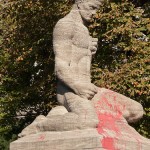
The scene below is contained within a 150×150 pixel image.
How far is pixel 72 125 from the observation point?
251 inches

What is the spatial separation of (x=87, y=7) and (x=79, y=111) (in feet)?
5.50

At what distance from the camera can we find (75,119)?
20.9ft

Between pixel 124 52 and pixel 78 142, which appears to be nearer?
pixel 78 142

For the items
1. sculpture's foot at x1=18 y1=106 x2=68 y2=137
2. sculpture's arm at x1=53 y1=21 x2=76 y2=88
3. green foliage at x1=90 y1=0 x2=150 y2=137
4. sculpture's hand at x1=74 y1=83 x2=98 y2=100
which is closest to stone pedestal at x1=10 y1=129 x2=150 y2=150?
sculpture's foot at x1=18 y1=106 x2=68 y2=137

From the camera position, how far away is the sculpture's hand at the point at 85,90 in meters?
6.69

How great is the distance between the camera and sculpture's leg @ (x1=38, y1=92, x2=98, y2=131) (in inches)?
249

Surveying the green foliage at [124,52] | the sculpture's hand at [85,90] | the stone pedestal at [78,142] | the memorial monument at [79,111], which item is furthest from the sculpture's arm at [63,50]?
the green foliage at [124,52]

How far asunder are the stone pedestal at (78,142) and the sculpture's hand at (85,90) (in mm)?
586

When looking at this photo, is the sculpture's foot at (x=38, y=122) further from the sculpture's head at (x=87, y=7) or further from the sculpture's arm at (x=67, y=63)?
the sculpture's head at (x=87, y=7)

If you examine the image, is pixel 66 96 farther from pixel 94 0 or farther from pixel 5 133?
pixel 5 133

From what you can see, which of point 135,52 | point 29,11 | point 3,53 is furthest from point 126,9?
point 3,53

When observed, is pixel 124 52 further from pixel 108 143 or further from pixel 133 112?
pixel 108 143

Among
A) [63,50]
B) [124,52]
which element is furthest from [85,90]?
[124,52]

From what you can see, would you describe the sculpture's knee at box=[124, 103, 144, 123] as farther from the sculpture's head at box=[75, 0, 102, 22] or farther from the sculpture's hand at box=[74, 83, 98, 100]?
the sculpture's head at box=[75, 0, 102, 22]
